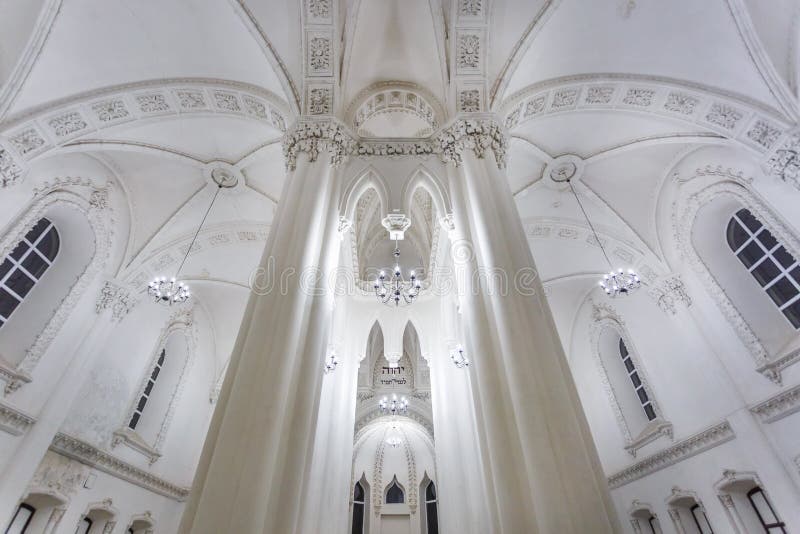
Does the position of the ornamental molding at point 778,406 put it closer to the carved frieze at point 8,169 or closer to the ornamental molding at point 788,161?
the ornamental molding at point 788,161

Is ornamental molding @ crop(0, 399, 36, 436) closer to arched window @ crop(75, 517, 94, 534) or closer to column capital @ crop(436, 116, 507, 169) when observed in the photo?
arched window @ crop(75, 517, 94, 534)

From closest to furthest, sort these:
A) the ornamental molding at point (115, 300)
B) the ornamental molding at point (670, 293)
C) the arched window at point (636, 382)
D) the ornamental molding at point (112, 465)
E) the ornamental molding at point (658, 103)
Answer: the ornamental molding at point (658, 103)
the ornamental molding at point (112, 465)
the ornamental molding at point (115, 300)
the ornamental molding at point (670, 293)
the arched window at point (636, 382)

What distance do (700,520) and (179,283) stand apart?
41.8 ft

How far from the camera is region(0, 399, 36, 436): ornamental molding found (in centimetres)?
642

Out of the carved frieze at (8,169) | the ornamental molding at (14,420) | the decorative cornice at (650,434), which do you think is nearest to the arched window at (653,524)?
the decorative cornice at (650,434)

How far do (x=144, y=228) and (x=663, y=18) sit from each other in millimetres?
11533

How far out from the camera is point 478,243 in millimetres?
4781

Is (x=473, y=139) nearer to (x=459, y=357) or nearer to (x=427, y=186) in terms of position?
(x=427, y=186)

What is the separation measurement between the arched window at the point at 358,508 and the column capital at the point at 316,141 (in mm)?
14913

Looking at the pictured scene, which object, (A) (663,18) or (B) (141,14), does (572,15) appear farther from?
(B) (141,14)

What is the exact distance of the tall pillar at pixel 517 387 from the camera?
3002mm

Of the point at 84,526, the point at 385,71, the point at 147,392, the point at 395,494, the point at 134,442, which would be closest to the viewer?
the point at 385,71

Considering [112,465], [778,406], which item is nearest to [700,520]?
[778,406]

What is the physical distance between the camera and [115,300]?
883cm
